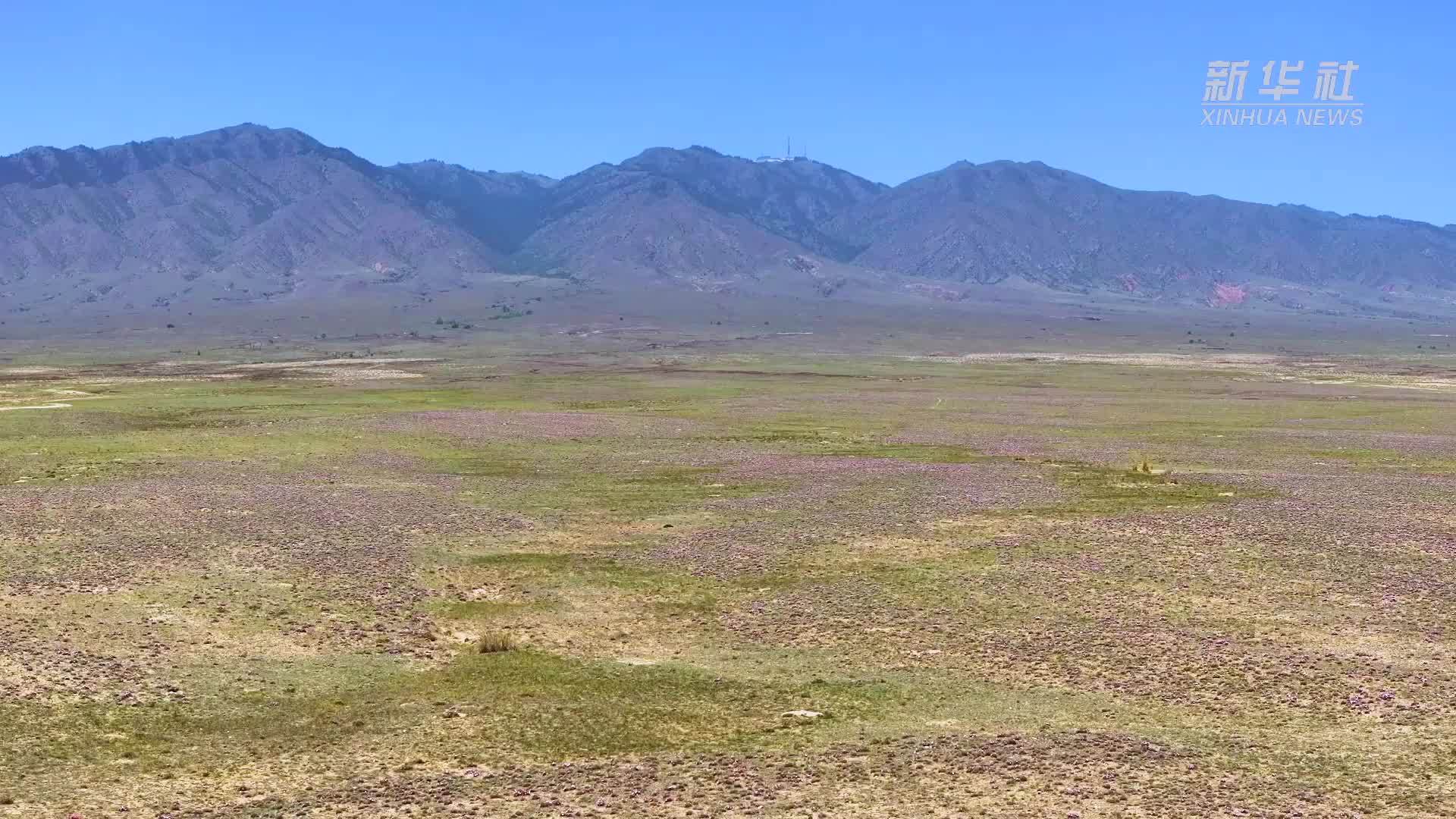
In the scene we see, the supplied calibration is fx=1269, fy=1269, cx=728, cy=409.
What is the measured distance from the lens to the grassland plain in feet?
55.3

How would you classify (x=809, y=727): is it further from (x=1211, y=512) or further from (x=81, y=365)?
(x=81, y=365)

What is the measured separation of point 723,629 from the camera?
971 inches

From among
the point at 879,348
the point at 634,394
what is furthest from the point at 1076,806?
the point at 879,348

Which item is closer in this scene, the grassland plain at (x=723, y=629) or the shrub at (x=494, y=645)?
the grassland plain at (x=723, y=629)

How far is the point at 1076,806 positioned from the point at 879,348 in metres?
162

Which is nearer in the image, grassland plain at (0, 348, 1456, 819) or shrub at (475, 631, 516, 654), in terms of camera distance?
grassland plain at (0, 348, 1456, 819)

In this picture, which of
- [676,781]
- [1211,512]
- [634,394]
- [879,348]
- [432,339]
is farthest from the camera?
[432,339]

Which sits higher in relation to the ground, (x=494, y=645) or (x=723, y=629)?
(x=723, y=629)

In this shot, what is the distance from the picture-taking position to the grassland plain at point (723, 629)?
16.8 m

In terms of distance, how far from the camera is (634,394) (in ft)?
291

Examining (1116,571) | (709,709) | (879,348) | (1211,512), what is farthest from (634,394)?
(879,348)

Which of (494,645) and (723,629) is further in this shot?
(723,629)

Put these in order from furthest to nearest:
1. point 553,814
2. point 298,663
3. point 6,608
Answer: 1. point 6,608
2. point 298,663
3. point 553,814

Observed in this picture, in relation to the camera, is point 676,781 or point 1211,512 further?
point 1211,512
